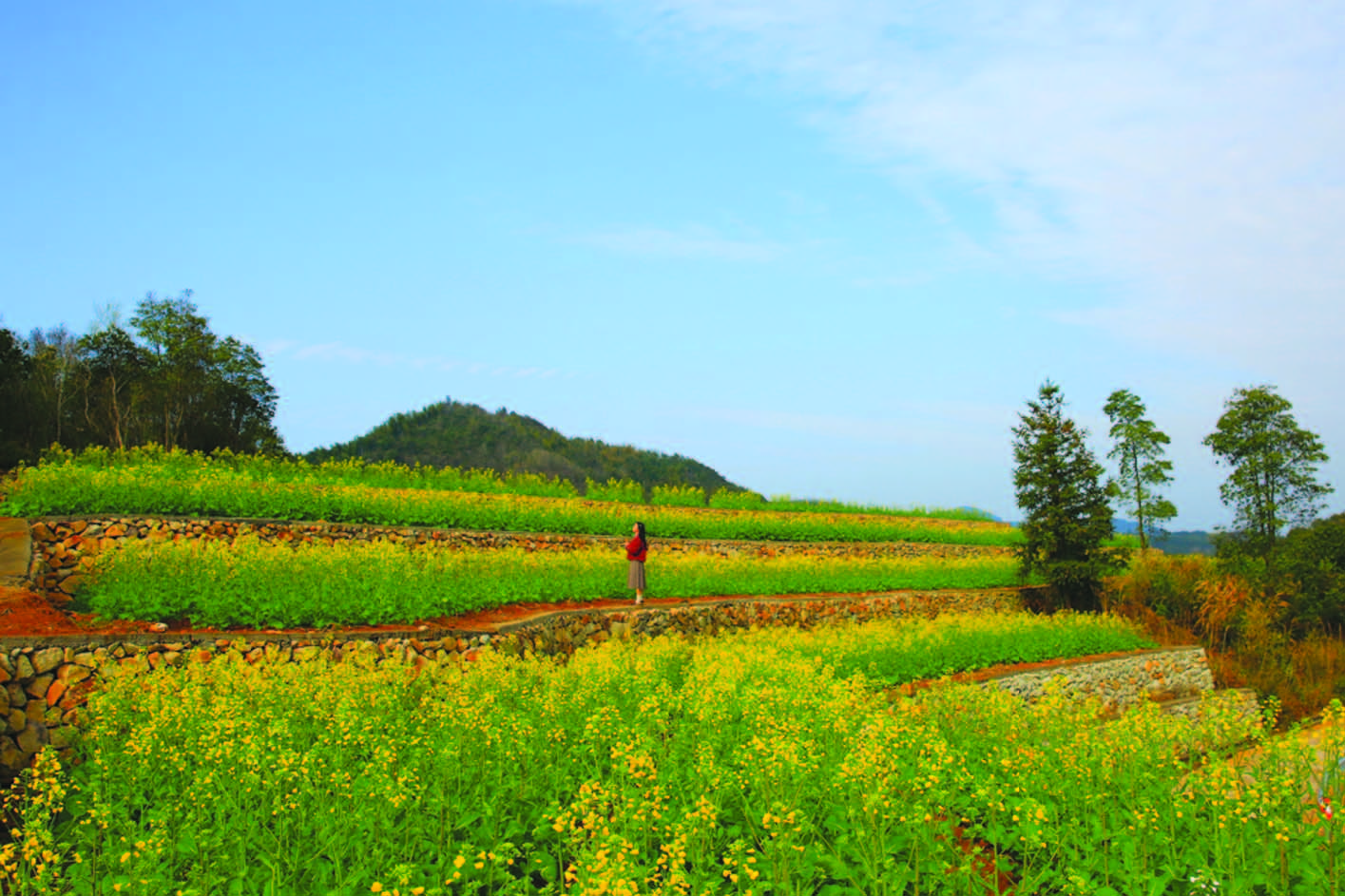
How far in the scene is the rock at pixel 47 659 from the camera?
7895 mm

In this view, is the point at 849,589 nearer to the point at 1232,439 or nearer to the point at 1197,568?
the point at 1197,568

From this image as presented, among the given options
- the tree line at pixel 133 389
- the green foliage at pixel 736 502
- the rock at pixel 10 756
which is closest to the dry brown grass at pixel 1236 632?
the green foliage at pixel 736 502

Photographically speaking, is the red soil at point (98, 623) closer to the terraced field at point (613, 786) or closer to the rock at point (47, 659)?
the terraced field at point (613, 786)

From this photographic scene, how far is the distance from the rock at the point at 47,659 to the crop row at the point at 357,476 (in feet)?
19.5

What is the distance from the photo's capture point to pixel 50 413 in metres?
31.1

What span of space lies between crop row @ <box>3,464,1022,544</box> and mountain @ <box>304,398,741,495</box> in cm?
1521

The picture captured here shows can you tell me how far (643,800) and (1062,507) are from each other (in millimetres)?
20923

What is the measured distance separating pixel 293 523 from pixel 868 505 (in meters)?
23.2

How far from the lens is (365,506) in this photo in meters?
16.0

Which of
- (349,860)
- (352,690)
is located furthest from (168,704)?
(349,860)

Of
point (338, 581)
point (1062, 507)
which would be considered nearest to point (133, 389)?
point (338, 581)

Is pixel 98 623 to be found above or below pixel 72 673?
above

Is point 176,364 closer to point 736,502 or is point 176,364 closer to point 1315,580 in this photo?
point 736,502

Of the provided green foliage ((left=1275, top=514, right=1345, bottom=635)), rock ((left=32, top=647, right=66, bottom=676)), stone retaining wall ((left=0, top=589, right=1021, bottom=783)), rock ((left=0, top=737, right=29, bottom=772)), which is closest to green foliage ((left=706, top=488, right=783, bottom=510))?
stone retaining wall ((left=0, top=589, right=1021, bottom=783))
